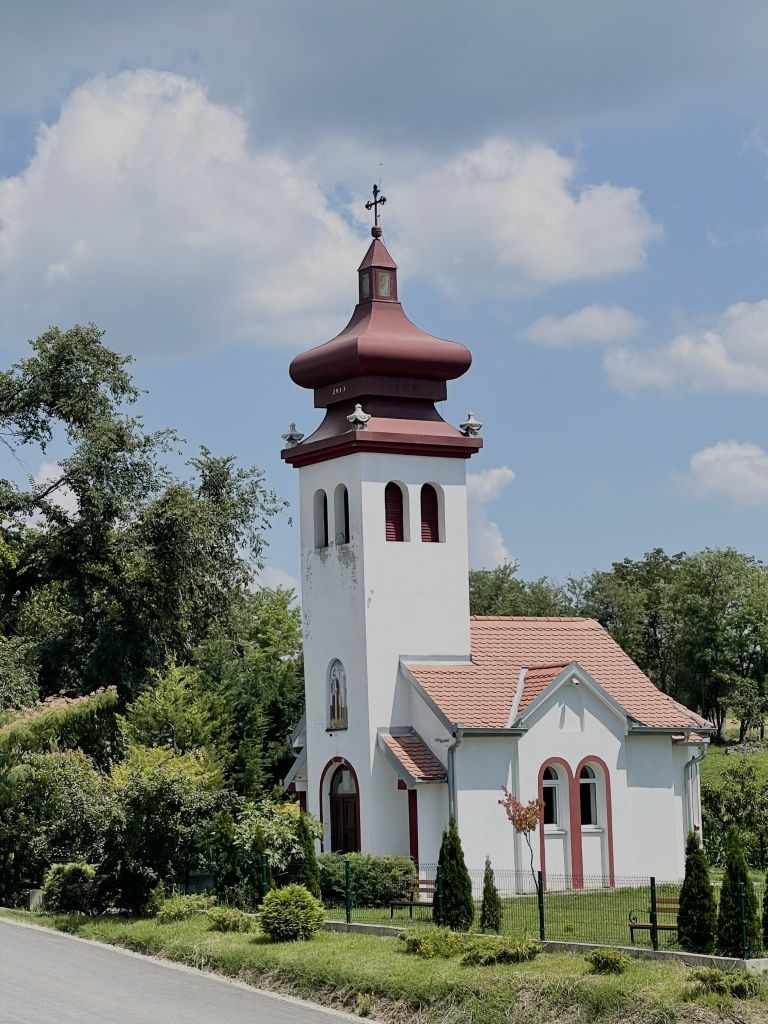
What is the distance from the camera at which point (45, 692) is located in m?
49.9

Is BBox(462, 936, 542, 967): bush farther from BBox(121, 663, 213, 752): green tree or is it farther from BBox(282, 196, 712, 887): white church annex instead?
BBox(121, 663, 213, 752): green tree

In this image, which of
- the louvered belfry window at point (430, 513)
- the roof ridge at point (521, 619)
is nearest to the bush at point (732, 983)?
the louvered belfry window at point (430, 513)

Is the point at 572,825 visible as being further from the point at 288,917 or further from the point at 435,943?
the point at 435,943

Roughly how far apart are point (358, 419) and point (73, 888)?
37.8ft

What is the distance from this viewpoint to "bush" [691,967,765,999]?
21.1m

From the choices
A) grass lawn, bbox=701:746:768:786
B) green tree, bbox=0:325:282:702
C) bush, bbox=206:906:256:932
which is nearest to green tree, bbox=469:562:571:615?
grass lawn, bbox=701:746:768:786

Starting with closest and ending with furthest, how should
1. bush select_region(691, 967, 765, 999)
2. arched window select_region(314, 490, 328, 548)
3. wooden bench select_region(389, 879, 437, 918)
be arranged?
bush select_region(691, 967, 765, 999) < wooden bench select_region(389, 879, 437, 918) < arched window select_region(314, 490, 328, 548)

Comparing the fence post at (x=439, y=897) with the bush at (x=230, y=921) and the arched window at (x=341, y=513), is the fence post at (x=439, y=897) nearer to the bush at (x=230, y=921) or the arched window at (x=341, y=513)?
the bush at (x=230, y=921)

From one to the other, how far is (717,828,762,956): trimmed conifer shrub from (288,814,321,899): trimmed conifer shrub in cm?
976

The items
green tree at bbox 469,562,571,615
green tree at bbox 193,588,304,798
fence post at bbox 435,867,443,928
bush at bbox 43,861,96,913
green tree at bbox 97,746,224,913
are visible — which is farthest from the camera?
green tree at bbox 469,562,571,615

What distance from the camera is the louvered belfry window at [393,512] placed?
3703cm

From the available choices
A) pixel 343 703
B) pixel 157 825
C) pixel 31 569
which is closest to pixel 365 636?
pixel 343 703

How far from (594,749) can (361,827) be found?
5.38 m

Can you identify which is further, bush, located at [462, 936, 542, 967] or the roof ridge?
the roof ridge
